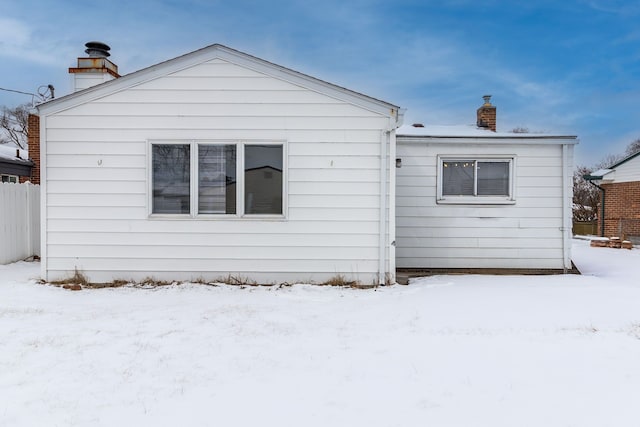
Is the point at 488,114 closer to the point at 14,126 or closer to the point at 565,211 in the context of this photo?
the point at 565,211

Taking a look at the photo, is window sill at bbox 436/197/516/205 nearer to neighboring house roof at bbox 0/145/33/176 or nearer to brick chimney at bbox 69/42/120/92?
brick chimney at bbox 69/42/120/92

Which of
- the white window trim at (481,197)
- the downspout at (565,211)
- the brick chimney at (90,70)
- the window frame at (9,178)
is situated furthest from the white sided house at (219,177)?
the window frame at (9,178)

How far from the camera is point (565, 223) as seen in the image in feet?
24.9

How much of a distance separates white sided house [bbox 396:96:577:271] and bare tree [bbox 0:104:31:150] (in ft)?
114

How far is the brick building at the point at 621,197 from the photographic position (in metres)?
15.1

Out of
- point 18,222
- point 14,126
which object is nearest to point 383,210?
point 18,222

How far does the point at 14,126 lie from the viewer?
31078mm

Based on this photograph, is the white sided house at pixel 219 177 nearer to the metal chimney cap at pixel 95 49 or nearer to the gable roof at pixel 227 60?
the gable roof at pixel 227 60

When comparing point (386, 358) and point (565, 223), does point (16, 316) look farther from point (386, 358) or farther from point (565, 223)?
point (565, 223)

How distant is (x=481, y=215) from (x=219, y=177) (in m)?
5.21

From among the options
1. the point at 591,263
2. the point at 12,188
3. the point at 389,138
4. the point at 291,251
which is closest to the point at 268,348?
the point at 291,251

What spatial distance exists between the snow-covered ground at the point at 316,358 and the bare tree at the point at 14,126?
3288 centimetres

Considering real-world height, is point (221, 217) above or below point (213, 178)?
below

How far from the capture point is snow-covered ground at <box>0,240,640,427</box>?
244cm
